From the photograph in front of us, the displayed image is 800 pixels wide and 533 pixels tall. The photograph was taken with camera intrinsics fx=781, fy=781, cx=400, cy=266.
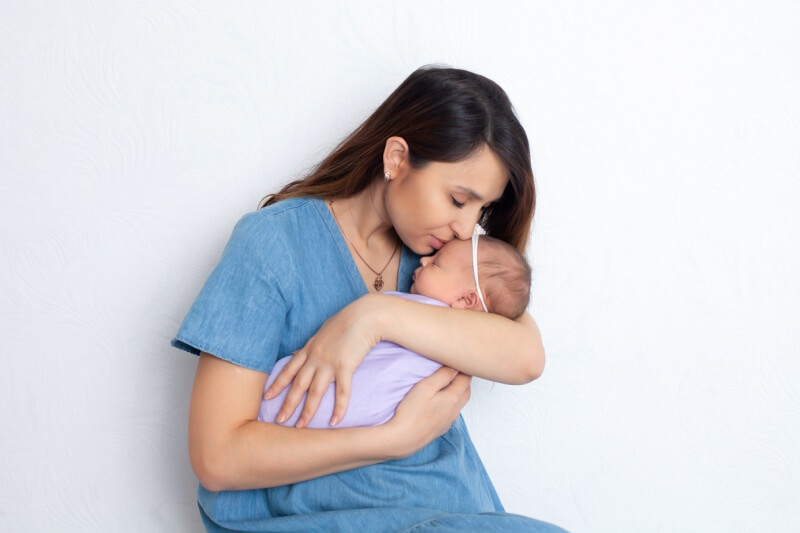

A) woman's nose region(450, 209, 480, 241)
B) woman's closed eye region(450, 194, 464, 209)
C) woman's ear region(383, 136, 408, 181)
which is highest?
woman's ear region(383, 136, 408, 181)

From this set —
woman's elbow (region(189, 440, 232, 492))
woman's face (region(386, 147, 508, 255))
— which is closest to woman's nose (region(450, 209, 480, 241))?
woman's face (region(386, 147, 508, 255))

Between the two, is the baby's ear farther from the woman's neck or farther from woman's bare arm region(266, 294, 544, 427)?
the woman's neck

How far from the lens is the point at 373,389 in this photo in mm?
1313

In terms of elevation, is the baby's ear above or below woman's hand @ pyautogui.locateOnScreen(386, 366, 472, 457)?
above

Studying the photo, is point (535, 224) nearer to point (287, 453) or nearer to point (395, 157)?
point (395, 157)

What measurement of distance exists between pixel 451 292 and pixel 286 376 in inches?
14.1

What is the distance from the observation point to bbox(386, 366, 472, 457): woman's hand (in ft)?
4.24

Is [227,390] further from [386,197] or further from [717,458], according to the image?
[717,458]

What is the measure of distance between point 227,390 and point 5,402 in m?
0.72

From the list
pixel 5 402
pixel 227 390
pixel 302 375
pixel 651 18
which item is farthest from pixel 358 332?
pixel 651 18

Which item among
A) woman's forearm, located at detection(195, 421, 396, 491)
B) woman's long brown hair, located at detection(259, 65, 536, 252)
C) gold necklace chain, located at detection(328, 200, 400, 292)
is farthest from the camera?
gold necklace chain, located at detection(328, 200, 400, 292)

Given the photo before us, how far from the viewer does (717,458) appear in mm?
1910

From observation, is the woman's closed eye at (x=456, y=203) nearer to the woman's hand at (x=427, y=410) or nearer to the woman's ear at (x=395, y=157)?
the woman's ear at (x=395, y=157)

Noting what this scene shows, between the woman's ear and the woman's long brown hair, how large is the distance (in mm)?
17
